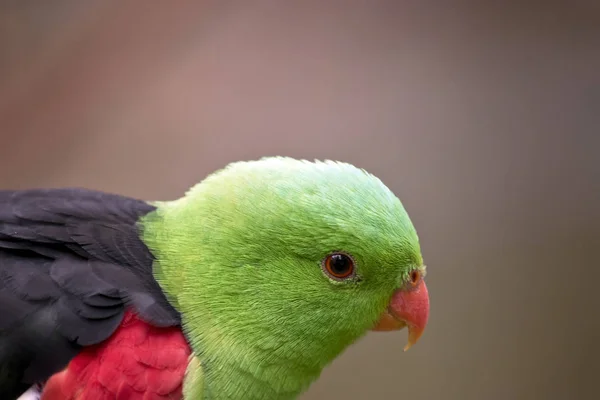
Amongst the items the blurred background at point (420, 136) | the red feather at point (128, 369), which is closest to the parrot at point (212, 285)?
the red feather at point (128, 369)

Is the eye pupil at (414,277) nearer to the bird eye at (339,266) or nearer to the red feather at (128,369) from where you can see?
the bird eye at (339,266)

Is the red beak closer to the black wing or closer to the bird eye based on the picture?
the bird eye

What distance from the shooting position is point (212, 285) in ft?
3.16

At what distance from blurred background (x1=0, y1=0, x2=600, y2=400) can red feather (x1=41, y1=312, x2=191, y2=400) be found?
1323 millimetres

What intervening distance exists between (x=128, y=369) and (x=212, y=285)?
0.64 ft

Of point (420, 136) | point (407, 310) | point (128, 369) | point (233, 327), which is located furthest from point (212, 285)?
point (420, 136)

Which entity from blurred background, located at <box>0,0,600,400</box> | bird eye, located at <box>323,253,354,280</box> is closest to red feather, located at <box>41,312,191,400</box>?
bird eye, located at <box>323,253,354,280</box>

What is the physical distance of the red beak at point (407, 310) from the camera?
1.01 m

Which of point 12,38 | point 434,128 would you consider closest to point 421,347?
point 434,128

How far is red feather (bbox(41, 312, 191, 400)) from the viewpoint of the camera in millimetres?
852

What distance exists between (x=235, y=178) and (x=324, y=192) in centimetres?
19

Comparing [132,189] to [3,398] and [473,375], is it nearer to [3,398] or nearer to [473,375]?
[3,398]

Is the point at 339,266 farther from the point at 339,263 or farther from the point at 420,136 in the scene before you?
the point at 420,136

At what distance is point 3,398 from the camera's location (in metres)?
0.85
